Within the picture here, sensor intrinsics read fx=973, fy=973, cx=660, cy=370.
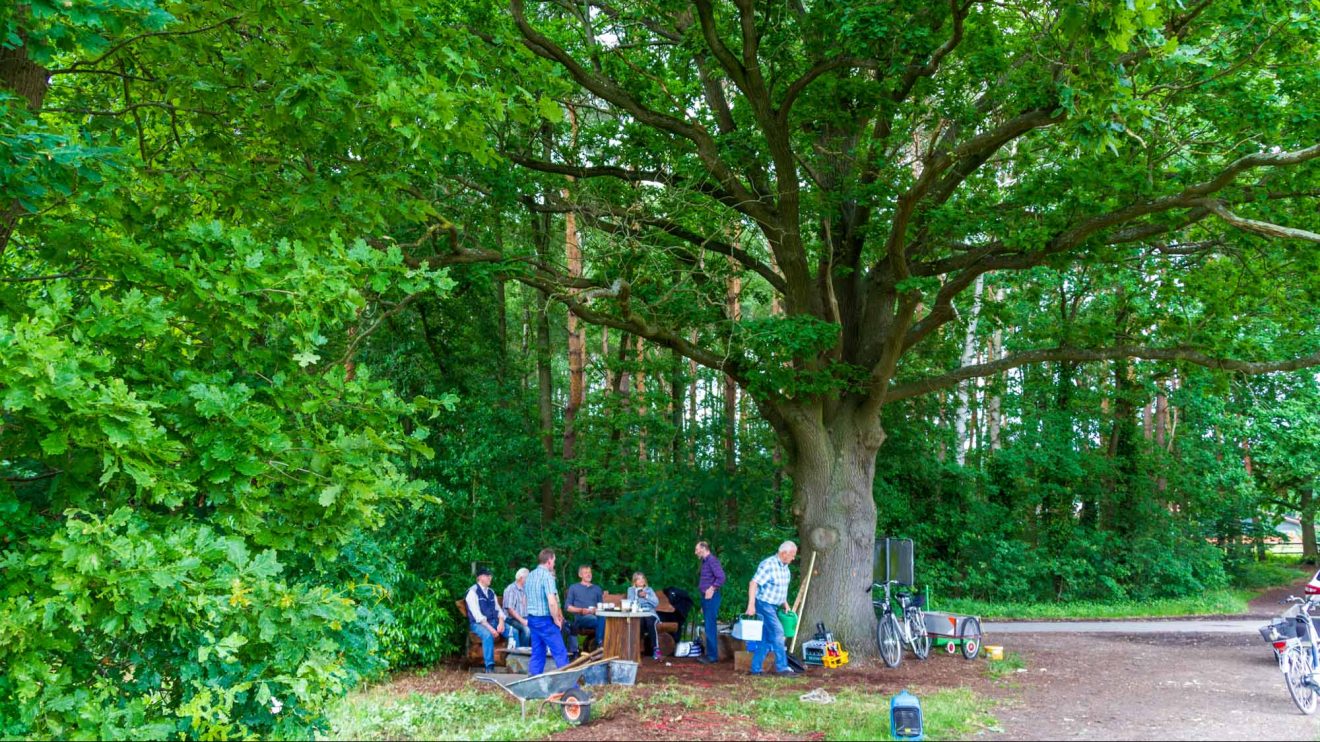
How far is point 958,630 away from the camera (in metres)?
13.4

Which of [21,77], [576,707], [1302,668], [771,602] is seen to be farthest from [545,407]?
[21,77]

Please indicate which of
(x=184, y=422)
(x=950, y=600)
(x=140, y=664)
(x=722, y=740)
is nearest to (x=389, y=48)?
(x=184, y=422)

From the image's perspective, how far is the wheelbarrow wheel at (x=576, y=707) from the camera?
855 centimetres

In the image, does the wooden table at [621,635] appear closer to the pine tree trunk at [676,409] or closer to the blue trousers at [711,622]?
the blue trousers at [711,622]

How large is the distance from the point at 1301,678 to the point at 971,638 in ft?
15.4

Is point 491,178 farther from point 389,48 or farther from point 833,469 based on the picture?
point 833,469

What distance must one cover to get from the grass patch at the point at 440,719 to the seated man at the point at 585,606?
2697 mm

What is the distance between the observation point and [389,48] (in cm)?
753

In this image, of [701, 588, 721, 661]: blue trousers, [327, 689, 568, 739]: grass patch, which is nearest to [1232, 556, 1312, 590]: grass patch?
[701, 588, 721, 661]: blue trousers

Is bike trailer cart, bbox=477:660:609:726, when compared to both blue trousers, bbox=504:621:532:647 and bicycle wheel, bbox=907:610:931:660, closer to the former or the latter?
blue trousers, bbox=504:621:532:647

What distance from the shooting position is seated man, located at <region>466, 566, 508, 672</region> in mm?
12359

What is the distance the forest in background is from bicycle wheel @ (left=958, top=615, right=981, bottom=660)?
1.86 meters

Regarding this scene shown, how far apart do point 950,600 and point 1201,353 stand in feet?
36.6

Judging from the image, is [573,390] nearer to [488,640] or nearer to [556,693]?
[488,640]
